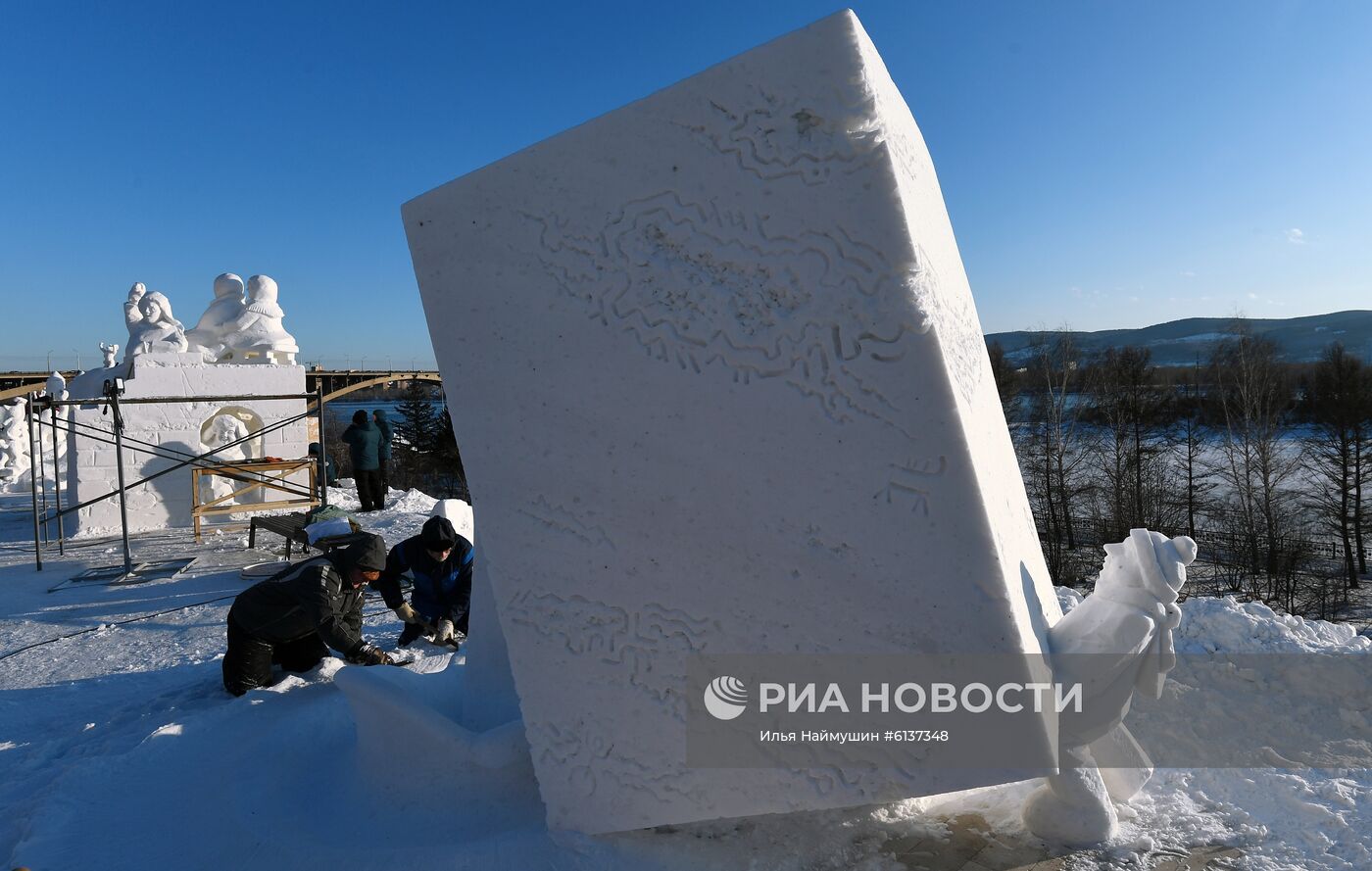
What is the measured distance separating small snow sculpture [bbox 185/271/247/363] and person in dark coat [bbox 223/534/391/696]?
8682mm

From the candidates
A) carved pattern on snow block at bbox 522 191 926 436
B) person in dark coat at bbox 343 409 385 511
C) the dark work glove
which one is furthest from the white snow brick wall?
carved pattern on snow block at bbox 522 191 926 436

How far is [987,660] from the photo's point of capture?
189cm

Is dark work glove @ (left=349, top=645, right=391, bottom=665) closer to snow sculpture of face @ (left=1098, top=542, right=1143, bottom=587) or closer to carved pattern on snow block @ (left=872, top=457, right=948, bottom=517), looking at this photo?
carved pattern on snow block @ (left=872, top=457, right=948, bottom=517)

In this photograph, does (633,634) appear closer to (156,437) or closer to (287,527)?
(287,527)

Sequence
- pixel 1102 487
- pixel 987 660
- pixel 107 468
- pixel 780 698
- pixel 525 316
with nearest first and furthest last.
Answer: pixel 987 660
pixel 780 698
pixel 525 316
pixel 107 468
pixel 1102 487

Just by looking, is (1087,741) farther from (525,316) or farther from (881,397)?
(525,316)

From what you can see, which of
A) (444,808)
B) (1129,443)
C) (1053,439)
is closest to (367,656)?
(444,808)

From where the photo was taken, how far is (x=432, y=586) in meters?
4.73

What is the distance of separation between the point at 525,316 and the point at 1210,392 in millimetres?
23511

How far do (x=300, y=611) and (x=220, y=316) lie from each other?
9.25 meters

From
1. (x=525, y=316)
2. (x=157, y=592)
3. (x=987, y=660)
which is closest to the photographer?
(x=987, y=660)

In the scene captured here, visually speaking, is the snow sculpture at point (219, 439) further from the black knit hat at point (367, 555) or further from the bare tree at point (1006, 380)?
the bare tree at point (1006, 380)

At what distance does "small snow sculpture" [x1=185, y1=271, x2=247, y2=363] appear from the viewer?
36.1ft

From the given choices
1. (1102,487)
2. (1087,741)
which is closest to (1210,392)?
(1102,487)
